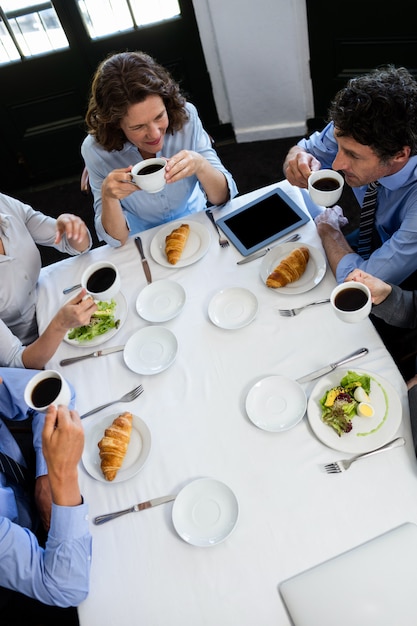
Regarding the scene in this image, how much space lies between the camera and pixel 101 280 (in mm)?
1650

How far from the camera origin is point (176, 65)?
3.32 meters

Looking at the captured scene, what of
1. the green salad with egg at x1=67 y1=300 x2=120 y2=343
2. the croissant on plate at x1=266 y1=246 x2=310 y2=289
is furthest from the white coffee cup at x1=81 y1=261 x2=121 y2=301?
the croissant on plate at x1=266 y1=246 x2=310 y2=289

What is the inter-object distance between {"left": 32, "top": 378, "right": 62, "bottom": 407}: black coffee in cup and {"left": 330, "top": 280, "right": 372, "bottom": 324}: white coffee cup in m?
0.82

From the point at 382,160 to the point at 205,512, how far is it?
1.21 meters

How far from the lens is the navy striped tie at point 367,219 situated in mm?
1781

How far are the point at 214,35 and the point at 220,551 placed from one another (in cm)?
305

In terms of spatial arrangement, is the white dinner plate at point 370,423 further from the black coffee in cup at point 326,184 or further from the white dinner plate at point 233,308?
the black coffee in cup at point 326,184

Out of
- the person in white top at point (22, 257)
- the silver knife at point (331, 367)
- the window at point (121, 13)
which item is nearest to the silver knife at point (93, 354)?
the person in white top at point (22, 257)

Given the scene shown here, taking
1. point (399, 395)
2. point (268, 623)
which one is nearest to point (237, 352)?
point (399, 395)

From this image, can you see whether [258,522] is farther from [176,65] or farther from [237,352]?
[176,65]

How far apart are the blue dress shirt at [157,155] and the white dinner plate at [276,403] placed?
90 centimetres

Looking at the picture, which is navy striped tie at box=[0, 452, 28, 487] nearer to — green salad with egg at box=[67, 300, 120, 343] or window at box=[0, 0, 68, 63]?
green salad with egg at box=[67, 300, 120, 343]

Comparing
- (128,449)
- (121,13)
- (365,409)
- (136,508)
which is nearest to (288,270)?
(365,409)

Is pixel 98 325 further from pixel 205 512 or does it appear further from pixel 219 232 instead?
pixel 205 512
